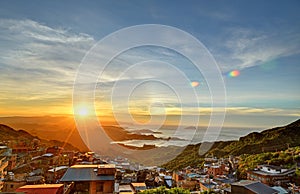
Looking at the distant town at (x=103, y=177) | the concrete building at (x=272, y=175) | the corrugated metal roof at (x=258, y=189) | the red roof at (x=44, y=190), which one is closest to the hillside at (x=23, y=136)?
the distant town at (x=103, y=177)

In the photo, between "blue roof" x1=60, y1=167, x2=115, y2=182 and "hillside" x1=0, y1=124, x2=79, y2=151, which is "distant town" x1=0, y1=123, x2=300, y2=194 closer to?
"blue roof" x1=60, y1=167, x2=115, y2=182

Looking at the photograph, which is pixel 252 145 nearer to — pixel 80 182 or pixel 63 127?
pixel 63 127

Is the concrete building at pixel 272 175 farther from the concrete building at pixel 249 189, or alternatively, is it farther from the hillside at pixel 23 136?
the hillside at pixel 23 136

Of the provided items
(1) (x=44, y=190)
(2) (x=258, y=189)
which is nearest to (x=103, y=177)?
(1) (x=44, y=190)

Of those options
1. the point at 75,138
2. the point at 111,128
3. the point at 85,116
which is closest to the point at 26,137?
the point at 75,138

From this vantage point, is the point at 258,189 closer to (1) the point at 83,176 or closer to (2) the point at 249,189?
(2) the point at 249,189

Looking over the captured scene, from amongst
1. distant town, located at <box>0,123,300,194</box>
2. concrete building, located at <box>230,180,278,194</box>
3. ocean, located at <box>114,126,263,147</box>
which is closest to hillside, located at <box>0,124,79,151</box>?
distant town, located at <box>0,123,300,194</box>
